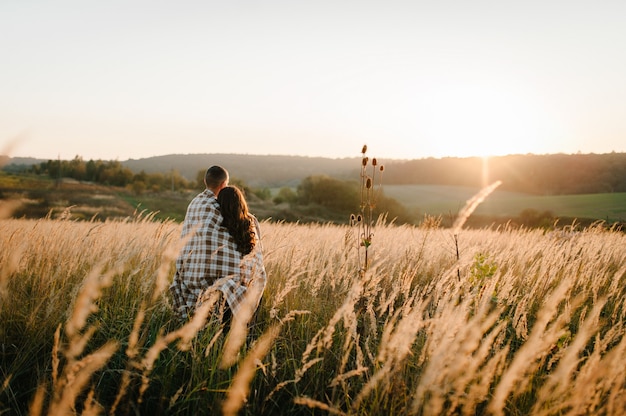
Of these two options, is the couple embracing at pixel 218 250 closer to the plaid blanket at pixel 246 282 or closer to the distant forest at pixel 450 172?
the plaid blanket at pixel 246 282

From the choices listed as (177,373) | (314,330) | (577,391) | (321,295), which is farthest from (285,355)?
(577,391)

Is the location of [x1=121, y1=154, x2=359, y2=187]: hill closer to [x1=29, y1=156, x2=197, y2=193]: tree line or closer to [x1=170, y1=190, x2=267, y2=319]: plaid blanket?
[x1=29, y1=156, x2=197, y2=193]: tree line

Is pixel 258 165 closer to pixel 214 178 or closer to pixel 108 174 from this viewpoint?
pixel 108 174

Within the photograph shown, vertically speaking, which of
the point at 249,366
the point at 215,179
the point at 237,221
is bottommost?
the point at 249,366

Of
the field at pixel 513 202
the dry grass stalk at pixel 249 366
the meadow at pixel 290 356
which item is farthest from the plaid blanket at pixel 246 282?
the field at pixel 513 202

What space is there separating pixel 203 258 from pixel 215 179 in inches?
30.8

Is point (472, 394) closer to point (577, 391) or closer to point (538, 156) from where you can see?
point (577, 391)

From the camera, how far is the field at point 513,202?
2858 cm

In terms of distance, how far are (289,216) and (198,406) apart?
3663 cm

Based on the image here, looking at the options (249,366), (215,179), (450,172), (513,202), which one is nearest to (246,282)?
(215,179)

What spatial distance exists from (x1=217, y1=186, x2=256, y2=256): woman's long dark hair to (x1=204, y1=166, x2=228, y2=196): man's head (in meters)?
0.28

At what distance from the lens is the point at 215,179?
12.6 feet

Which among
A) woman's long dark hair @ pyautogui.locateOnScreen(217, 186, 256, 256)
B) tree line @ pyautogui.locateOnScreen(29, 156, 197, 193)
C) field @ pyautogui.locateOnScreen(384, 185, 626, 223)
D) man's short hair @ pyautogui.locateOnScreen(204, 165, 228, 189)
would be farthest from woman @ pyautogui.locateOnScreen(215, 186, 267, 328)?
tree line @ pyautogui.locateOnScreen(29, 156, 197, 193)

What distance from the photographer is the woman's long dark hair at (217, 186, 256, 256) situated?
3.50 meters
